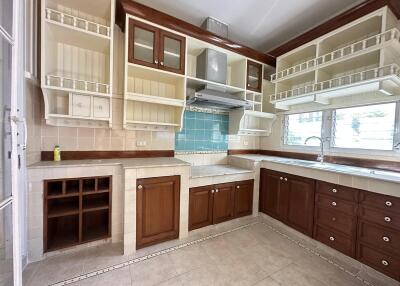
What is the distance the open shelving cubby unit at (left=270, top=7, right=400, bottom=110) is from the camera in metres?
1.61

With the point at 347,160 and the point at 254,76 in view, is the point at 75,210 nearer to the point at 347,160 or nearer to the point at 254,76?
the point at 254,76

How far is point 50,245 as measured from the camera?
1.71 metres

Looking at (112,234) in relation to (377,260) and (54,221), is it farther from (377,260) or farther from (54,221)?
(377,260)

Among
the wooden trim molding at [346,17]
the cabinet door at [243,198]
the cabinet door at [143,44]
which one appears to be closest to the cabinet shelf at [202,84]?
the cabinet door at [143,44]

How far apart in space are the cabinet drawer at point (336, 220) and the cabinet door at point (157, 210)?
157cm

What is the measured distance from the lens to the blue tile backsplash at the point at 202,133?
2598 mm

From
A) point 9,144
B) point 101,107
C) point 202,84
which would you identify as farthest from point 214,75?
point 9,144

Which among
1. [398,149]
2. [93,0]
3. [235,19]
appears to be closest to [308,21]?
[235,19]

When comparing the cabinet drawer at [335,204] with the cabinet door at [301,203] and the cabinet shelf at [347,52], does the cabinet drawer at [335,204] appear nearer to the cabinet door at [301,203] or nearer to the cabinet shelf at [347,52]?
the cabinet door at [301,203]

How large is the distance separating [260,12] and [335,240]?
2660 millimetres

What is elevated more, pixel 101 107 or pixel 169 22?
pixel 169 22

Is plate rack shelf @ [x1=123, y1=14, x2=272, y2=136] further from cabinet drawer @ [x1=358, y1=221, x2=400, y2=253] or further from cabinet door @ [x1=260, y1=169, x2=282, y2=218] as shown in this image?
cabinet drawer @ [x1=358, y1=221, x2=400, y2=253]

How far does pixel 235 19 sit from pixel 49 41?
82.3 inches

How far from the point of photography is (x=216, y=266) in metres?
1.63
